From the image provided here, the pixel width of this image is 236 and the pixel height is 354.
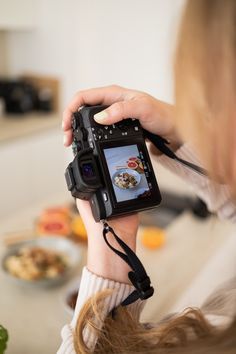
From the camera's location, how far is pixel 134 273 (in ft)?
1.78

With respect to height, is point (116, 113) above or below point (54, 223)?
above

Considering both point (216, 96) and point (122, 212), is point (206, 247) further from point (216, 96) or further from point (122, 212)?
point (216, 96)

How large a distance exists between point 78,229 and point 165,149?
15.2 inches

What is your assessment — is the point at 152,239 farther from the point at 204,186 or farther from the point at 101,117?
the point at 101,117

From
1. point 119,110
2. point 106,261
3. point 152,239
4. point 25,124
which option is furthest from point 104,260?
point 25,124

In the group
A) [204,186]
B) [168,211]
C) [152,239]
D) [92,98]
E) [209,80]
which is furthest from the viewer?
[168,211]

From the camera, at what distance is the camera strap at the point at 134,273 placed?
1.74 ft

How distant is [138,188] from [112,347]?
0.22 m

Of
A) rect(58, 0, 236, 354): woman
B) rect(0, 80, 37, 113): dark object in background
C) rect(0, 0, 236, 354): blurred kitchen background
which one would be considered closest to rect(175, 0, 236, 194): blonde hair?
rect(58, 0, 236, 354): woman

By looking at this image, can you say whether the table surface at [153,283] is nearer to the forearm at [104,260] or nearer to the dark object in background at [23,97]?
the forearm at [104,260]

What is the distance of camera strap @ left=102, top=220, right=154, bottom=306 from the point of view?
1.74 feet

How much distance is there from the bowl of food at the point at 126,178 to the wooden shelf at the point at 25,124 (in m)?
1.36

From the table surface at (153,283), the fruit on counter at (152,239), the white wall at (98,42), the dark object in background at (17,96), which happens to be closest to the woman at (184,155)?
the table surface at (153,283)

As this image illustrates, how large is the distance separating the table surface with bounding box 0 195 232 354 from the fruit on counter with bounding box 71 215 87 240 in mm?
41
